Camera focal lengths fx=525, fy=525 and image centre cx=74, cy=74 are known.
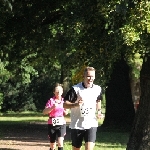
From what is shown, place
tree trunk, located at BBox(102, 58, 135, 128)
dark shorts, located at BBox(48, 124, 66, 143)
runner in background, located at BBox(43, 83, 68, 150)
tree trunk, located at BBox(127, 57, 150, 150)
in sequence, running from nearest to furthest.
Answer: runner in background, located at BBox(43, 83, 68, 150), tree trunk, located at BBox(127, 57, 150, 150), dark shorts, located at BBox(48, 124, 66, 143), tree trunk, located at BBox(102, 58, 135, 128)

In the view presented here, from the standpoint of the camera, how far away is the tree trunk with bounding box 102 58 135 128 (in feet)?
81.7

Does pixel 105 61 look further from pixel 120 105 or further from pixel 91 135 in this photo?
pixel 120 105

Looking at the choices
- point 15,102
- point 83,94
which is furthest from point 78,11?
point 15,102

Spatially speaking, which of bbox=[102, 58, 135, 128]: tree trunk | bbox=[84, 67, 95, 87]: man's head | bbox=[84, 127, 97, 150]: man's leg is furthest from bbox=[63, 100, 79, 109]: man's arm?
bbox=[102, 58, 135, 128]: tree trunk

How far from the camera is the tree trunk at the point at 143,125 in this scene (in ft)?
38.9

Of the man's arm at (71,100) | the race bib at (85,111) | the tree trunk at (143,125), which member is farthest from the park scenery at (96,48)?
the race bib at (85,111)

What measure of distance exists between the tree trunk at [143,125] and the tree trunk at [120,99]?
12625 millimetres

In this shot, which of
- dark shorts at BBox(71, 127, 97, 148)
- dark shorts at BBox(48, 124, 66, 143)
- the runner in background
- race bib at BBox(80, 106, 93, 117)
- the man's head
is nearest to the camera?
the man's head

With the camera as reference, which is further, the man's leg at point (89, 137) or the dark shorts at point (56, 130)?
the dark shorts at point (56, 130)

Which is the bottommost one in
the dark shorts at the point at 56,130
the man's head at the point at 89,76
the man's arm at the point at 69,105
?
the dark shorts at the point at 56,130

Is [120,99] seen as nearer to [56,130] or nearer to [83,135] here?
[56,130]

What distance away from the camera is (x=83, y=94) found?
8.77 meters

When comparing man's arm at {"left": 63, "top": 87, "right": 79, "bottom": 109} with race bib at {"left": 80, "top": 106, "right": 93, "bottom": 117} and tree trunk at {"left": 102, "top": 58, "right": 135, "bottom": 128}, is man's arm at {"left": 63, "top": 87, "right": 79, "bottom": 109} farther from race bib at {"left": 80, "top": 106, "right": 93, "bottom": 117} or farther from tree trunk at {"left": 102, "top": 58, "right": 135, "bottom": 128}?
tree trunk at {"left": 102, "top": 58, "right": 135, "bottom": 128}

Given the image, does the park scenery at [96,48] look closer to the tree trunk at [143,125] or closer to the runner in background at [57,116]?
the tree trunk at [143,125]
